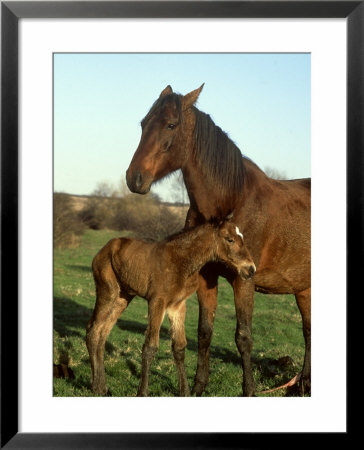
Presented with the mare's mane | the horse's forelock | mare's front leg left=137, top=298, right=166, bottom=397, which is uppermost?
the horse's forelock

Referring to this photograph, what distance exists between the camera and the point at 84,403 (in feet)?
16.3

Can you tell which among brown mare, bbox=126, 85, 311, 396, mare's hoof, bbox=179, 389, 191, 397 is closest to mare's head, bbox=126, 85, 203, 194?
brown mare, bbox=126, 85, 311, 396

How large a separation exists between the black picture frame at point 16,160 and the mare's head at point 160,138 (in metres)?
0.81

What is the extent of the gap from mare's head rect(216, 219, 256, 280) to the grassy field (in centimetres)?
126

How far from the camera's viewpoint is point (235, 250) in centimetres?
543

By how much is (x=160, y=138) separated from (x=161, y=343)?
3535 millimetres

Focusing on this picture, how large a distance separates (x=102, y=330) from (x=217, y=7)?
3368 millimetres

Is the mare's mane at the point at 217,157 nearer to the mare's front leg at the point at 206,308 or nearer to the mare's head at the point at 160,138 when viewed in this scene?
the mare's head at the point at 160,138

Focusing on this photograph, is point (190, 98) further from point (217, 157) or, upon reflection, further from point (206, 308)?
point (206, 308)

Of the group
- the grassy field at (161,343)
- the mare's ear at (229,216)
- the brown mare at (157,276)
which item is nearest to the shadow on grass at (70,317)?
the grassy field at (161,343)

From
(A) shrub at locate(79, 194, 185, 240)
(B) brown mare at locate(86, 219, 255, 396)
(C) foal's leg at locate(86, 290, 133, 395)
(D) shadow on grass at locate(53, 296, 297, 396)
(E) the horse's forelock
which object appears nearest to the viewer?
(E) the horse's forelock

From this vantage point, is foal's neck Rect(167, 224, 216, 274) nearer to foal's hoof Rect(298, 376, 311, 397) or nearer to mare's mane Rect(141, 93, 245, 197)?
mare's mane Rect(141, 93, 245, 197)

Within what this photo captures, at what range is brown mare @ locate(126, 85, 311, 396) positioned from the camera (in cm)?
534

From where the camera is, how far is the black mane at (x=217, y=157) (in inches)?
218
